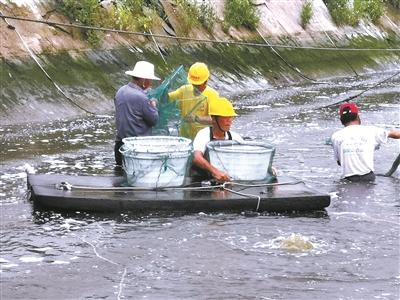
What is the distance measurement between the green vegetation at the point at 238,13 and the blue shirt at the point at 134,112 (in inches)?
A: 646

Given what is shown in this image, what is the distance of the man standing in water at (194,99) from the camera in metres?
9.85

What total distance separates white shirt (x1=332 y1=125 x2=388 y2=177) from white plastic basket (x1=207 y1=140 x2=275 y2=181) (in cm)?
136

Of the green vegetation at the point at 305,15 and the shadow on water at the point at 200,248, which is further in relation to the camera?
the green vegetation at the point at 305,15

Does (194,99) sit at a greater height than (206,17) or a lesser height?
lesser

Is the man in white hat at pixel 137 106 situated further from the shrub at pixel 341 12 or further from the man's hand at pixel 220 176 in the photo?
the shrub at pixel 341 12

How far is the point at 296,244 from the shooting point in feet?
23.7

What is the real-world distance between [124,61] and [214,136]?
10.3 metres

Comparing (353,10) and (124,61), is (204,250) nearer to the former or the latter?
(124,61)

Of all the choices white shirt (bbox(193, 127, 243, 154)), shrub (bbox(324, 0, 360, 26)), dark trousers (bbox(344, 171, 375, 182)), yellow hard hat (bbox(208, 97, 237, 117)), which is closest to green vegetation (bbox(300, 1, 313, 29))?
shrub (bbox(324, 0, 360, 26))

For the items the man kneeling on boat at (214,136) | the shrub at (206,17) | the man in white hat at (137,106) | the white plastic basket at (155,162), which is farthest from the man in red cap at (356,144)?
the shrub at (206,17)

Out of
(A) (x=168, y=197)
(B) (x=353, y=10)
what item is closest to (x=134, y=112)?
(A) (x=168, y=197)

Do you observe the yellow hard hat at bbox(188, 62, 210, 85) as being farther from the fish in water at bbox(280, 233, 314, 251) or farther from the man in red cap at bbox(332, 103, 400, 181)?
the fish in water at bbox(280, 233, 314, 251)

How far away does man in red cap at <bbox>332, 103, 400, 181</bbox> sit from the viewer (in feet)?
32.0

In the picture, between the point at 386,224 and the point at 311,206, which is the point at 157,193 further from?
the point at 386,224
